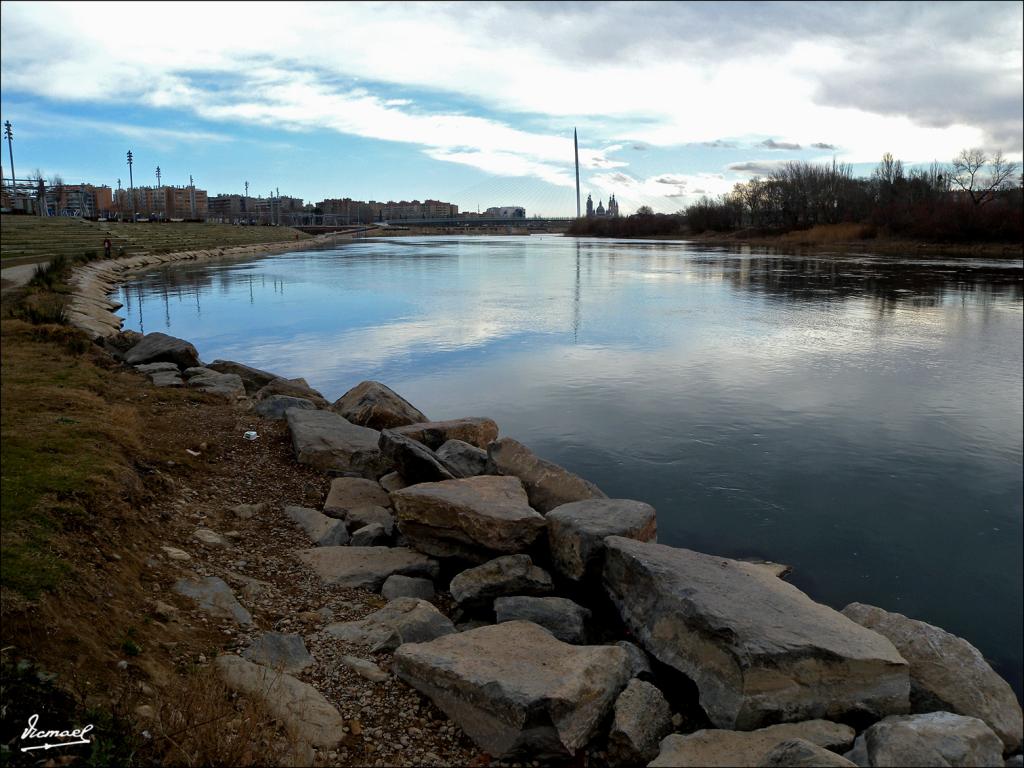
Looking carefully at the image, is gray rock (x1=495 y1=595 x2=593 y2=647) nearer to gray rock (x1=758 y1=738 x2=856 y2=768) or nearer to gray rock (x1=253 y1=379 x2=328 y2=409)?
gray rock (x1=758 y1=738 x2=856 y2=768)

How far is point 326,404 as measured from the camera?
43.2ft

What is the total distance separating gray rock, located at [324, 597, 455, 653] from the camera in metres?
5.22

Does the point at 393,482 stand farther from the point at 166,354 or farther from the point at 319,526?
the point at 166,354

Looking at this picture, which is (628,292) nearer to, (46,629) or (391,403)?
(391,403)

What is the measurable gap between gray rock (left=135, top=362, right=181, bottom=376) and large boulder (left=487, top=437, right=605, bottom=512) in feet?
26.6

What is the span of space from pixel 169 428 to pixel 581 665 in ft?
23.3

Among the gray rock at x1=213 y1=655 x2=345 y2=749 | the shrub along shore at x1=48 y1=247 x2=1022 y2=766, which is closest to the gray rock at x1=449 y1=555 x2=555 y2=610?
the shrub along shore at x1=48 y1=247 x2=1022 y2=766

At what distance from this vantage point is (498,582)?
6.01m

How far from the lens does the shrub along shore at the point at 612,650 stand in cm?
421

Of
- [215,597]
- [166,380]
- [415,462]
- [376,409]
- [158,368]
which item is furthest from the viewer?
[158,368]

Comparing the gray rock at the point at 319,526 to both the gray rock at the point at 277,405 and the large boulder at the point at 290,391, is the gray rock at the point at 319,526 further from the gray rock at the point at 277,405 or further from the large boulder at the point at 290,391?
the large boulder at the point at 290,391

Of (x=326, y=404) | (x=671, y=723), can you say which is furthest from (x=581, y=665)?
(x=326, y=404)

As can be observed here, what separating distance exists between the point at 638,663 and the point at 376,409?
703cm

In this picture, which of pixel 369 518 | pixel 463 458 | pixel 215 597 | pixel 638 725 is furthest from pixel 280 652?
pixel 463 458
